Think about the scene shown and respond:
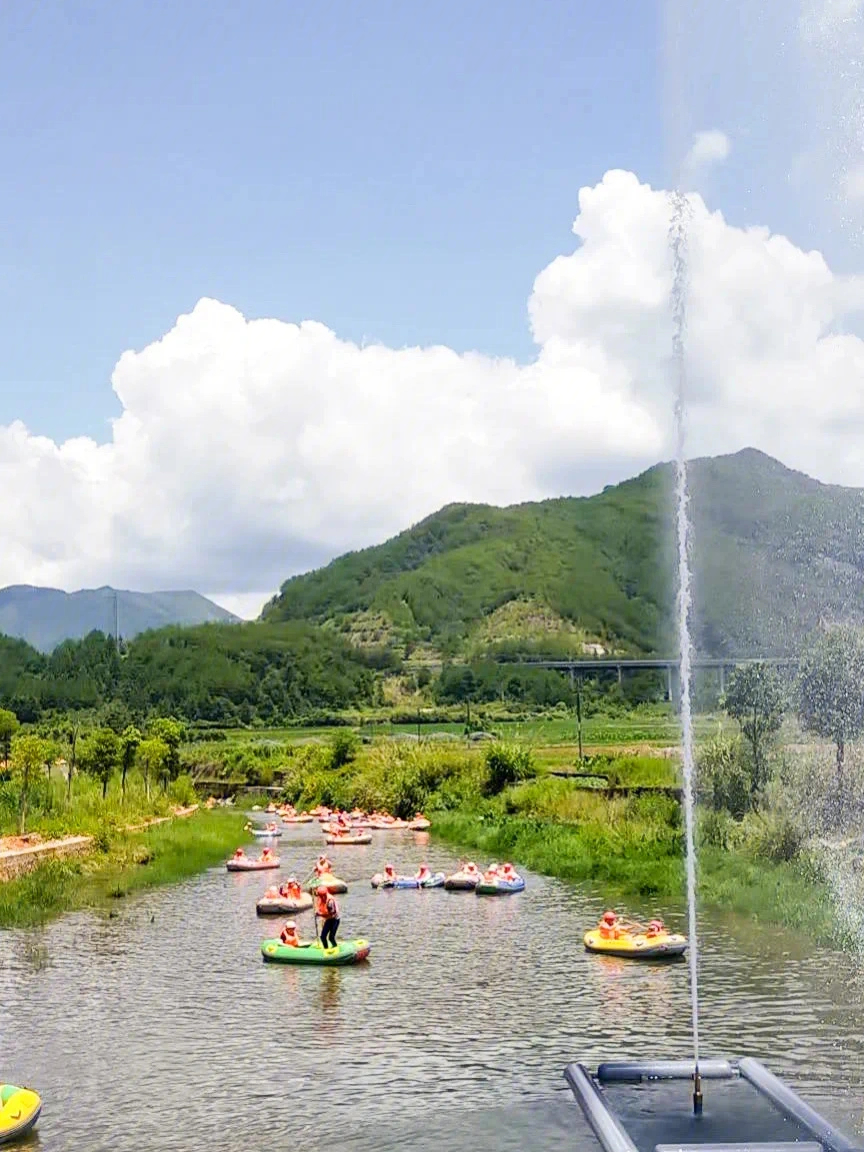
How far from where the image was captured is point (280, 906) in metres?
36.3

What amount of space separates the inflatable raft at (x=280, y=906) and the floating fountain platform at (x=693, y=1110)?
751 inches

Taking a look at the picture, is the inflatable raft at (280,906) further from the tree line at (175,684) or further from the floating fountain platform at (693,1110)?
the tree line at (175,684)

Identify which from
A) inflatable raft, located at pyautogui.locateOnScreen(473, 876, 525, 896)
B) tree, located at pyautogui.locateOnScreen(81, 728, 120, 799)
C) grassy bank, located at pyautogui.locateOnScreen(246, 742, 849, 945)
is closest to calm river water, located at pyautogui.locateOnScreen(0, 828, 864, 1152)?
grassy bank, located at pyautogui.locateOnScreen(246, 742, 849, 945)

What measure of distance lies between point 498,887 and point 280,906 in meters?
6.97

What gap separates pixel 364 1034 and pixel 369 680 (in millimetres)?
175577

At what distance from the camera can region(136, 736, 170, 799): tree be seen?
71.7 meters

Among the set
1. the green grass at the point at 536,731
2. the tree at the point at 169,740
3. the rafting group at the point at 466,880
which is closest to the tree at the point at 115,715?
the green grass at the point at 536,731

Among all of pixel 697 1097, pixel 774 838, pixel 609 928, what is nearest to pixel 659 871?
pixel 774 838

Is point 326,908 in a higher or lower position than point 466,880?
higher

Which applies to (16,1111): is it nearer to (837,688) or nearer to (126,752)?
(837,688)

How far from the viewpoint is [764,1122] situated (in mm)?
15797

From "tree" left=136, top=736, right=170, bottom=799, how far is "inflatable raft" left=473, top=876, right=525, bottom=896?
33.7 meters

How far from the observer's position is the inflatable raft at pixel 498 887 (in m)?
39.3

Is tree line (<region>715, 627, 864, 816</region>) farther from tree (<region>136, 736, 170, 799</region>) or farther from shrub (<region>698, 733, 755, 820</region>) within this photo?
tree (<region>136, 736, 170, 799</region>)
